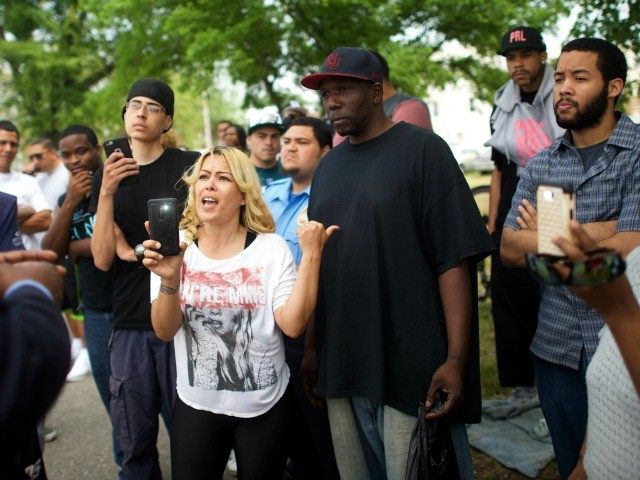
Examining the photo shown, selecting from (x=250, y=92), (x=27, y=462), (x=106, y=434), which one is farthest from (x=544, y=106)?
(x=250, y=92)

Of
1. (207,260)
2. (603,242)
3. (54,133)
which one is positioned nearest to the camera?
(603,242)

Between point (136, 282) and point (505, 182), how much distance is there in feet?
8.51

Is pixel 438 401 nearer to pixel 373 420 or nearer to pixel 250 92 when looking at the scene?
pixel 373 420

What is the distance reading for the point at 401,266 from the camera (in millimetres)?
2303

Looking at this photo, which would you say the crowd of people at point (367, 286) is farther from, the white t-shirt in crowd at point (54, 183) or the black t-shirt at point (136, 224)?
the white t-shirt in crowd at point (54, 183)

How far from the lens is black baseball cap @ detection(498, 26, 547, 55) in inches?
146

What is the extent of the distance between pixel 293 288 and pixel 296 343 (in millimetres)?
865

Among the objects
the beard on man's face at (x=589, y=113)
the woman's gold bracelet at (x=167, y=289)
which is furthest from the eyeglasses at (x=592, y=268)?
the woman's gold bracelet at (x=167, y=289)

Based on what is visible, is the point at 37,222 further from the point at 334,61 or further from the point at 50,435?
the point at 334,61

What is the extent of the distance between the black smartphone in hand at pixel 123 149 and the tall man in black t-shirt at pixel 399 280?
1.23 meters

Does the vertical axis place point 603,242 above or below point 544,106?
below

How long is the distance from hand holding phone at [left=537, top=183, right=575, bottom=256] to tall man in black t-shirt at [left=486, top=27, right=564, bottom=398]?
7.49 feet

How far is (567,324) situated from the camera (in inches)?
94.4

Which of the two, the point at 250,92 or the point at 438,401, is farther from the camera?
the point at 250,92
